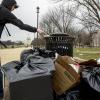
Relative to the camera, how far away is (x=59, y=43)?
7.16m

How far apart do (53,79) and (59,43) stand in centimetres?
235

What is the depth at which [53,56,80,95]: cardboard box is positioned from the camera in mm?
4801

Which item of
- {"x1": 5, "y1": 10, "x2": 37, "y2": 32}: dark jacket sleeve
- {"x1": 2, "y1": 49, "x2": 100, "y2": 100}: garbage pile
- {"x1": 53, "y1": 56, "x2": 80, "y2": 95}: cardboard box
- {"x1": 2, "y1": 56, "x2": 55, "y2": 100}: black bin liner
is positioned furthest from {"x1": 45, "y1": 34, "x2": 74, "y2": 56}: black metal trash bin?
{"x1": 2, "y1": 56, "x2": 55, "y2": 100}: black bin liner

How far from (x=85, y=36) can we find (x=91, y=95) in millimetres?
80246

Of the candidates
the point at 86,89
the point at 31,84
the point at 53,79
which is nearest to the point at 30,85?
the point at 31,84

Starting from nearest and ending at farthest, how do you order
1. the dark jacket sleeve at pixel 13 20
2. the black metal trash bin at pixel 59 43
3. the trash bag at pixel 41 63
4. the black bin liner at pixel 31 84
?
the black bin liner at pixel 31 84
the trash bag at pixel 41 63
the dark jacket sleeve at pixel 13 20
the black metal trash bin at pixel 59 43

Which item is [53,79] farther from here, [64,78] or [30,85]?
[30,85]

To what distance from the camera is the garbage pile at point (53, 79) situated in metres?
4.40

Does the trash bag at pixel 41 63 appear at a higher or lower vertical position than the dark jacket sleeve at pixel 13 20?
lower

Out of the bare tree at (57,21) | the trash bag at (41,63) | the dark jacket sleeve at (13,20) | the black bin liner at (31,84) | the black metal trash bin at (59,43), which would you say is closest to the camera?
the black bin liner at (31,84)

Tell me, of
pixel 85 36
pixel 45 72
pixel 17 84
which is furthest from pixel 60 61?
pixel 85 36

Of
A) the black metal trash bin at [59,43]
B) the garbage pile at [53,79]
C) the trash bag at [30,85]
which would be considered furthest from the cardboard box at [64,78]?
the black metal trash bin at [59,43]

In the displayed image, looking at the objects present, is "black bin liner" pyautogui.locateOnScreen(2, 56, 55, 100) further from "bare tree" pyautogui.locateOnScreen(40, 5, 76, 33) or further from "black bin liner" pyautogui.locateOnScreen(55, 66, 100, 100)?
"bare tree" pyautogui.locateOnScreen(40, 5, 76, 33)

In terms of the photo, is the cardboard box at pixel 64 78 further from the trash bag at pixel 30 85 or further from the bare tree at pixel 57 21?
the bare tree at pixel 57 21
